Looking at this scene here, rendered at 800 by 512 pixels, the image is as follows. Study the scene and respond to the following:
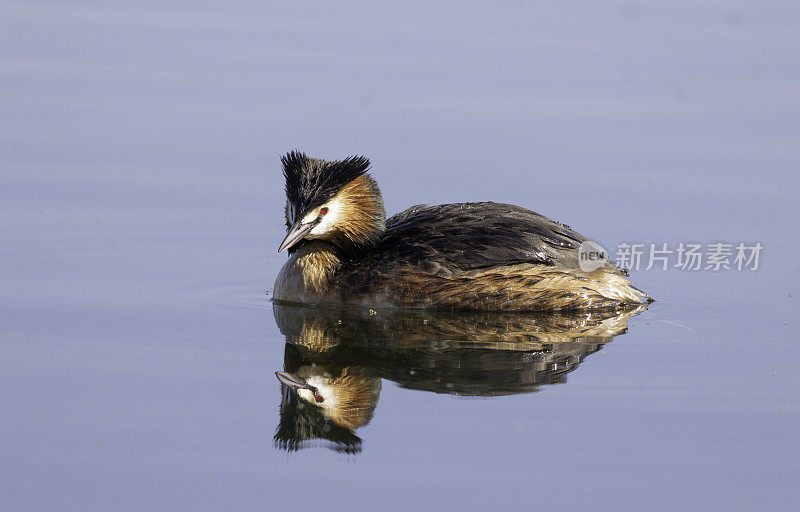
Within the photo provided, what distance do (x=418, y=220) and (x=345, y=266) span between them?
2.47ft

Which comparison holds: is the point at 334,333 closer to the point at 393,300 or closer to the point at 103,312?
the point at 393,300

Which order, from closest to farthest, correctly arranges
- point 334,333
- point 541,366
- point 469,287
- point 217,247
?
point 541,366, point 334,333, point 469,287, point 217,247

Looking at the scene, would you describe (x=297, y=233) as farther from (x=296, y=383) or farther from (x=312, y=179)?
(x=296, y=383)

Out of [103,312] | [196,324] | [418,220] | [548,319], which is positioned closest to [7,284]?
[103,312]

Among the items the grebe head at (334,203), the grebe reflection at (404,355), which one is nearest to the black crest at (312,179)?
the grebe head at (334,203)

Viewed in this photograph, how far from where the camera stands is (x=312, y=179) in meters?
10.6

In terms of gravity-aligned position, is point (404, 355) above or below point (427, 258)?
below

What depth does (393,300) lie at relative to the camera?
34.5 feet

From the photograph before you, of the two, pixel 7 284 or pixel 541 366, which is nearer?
pixel 541 366

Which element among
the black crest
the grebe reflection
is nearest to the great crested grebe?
the black crest

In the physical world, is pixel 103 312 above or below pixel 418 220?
below
